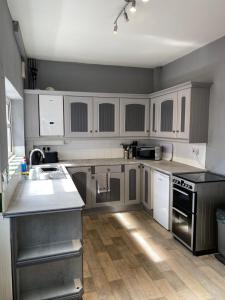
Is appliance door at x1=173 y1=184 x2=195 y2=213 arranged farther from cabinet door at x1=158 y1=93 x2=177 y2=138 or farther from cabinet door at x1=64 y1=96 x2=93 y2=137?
cabinet door at x1=64 y1=96 x2=93 y2=137

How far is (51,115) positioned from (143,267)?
265 centimetres

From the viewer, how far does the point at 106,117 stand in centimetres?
412

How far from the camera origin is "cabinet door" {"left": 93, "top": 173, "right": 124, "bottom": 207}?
12.9ft

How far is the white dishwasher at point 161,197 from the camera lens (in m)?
3.27

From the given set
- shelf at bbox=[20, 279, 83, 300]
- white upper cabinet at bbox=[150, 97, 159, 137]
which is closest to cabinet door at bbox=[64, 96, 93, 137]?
white upper cabinet at bbox=[150, 97, 159, 137]

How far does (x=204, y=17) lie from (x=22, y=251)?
9.21 ft

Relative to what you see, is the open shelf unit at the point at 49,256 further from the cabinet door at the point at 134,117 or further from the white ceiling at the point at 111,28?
the cabinet door at the point at 134,117

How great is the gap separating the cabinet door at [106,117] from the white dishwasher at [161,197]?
3.60 feet

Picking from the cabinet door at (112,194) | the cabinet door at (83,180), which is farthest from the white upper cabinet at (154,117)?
the cabinet door at (83,180)

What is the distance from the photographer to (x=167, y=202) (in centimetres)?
326

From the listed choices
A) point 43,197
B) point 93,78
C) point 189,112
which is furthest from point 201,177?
point 93,78

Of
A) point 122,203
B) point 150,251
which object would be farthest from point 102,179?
point 150,251

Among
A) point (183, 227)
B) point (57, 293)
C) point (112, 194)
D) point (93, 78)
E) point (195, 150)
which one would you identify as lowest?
point (57, 293)

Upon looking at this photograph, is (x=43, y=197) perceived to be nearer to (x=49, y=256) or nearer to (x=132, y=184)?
(x=49, y=256)
